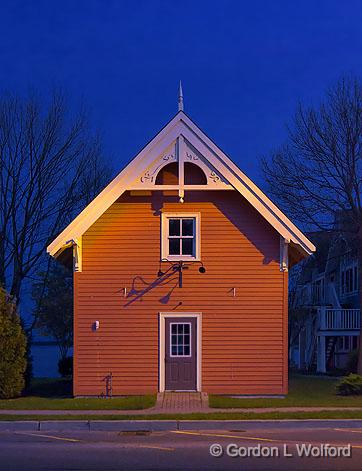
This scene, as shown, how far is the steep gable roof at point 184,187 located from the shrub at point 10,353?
91.3 inches

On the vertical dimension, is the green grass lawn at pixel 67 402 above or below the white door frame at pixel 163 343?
below

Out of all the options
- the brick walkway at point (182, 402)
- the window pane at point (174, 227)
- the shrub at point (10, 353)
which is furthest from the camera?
the window pane at point (174, 227)

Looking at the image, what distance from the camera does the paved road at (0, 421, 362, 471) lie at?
11766mm

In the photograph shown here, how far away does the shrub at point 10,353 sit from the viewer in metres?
22.4

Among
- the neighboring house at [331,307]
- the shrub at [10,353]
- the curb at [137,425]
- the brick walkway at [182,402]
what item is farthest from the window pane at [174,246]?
the neighboring house at [331,307]

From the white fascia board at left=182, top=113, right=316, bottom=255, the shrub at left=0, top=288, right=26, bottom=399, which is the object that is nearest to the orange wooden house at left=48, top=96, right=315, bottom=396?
the white fascia board at left=182, top=113, right=316, bottom=255

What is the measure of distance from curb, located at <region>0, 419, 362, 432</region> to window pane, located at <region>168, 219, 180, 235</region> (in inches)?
286

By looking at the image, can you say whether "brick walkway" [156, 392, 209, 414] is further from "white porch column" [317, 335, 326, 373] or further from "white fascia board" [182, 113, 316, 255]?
"white porch column" [317, 335, 326, 373]

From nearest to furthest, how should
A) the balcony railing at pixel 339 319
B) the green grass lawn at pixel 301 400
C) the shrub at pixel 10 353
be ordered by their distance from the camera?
the green grass lawn at pixel 301 400 < the shrub at pixel 10 353 < the balcony railing at pixel 339 319

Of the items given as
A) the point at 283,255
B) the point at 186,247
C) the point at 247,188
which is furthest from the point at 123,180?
the point at 283,255

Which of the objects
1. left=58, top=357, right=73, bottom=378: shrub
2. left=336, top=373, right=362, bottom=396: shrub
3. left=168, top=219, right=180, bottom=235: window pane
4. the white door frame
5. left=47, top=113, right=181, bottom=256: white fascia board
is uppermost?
left=47, top=113, right=181, bottom=256: white fascia board

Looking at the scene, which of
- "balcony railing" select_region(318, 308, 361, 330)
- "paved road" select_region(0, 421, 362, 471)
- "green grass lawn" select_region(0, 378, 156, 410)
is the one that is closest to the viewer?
"paved road" select_region(0, 421, 362, 471)

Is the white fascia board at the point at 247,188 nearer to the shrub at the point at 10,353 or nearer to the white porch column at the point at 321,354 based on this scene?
the shrub at the point at 10,353

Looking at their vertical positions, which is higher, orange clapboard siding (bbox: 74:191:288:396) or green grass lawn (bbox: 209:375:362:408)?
orange clapboard siding (bbox: 74:191:288:396)
